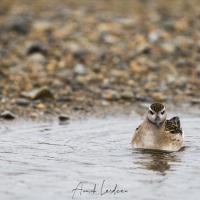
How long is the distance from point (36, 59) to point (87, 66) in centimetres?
153

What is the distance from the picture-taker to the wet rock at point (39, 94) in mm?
17094

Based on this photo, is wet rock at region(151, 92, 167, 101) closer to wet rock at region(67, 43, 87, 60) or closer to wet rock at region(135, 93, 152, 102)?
wet rock at region(135, 93, 152, 102)

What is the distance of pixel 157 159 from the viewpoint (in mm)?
11945

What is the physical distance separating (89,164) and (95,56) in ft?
34.6

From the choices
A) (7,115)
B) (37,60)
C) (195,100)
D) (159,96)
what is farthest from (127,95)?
(37,60)

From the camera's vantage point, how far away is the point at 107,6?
1198 inches

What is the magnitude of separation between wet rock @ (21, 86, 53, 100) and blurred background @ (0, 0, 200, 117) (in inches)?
1.0

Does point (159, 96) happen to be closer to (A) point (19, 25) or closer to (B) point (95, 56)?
(B) point (95, 56)

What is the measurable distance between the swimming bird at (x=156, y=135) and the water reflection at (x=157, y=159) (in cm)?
17

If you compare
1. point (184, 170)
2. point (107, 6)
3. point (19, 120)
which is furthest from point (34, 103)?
point (107, 6)

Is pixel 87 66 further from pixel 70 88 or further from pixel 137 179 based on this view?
pixel 137 179

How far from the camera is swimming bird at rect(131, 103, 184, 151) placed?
1286 cm

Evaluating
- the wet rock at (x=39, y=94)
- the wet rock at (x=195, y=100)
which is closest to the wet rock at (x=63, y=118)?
the wet rock at (x=39, y=94)

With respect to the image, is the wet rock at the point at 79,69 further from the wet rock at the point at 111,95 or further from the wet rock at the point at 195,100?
the wet rock at the point at 195,100
